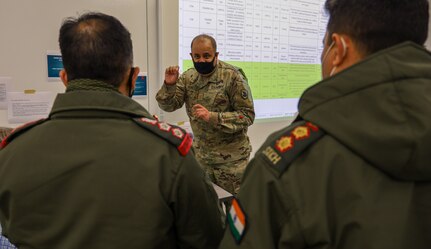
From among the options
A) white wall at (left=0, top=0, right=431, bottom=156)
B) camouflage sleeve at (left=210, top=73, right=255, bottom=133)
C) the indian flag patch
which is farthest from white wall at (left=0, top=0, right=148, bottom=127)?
the indian flag patch

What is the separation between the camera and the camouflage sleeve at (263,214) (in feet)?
2.18

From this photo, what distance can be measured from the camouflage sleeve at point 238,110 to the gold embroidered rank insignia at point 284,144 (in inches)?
64.9

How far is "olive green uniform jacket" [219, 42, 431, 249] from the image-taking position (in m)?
0.61

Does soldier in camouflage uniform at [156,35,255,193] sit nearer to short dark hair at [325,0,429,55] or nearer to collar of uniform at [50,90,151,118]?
collar of uniform at [50,90,151,118]

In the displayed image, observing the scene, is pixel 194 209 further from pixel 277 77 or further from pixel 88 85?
pixel 277 77

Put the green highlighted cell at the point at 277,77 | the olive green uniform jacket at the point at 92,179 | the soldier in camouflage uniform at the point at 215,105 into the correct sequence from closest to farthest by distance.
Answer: the olive green uniform jacket at the point at 92,179 < the soldier in camouflage uniform at the point at 215,105 < the green highlighted cell at the point at 277,77

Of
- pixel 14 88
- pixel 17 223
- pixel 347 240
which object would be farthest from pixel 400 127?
pixel 14 88

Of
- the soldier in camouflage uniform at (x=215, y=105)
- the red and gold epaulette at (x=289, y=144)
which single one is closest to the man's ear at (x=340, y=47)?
the red and gold epaulette at (x=289, y=144)

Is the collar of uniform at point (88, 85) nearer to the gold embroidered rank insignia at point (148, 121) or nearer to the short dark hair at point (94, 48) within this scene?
the short dark hair at point (94, 48)

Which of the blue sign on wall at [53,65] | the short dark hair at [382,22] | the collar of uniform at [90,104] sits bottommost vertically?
the collar of uniform at [90,104]

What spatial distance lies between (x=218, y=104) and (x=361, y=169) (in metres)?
1.88

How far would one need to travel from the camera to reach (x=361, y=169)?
0.64 meters

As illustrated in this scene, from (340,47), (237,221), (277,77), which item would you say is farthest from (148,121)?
(277,77)

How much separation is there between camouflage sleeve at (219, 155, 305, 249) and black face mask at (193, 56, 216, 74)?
1744 millimetres
